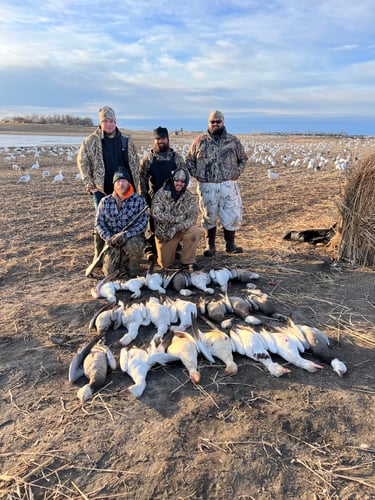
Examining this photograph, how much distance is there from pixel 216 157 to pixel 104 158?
184 cm

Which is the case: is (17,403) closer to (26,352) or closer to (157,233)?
(26,352)

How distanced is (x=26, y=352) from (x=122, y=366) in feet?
3.60

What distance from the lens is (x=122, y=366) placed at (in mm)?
4004

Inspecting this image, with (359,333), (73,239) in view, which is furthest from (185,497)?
(73,239)

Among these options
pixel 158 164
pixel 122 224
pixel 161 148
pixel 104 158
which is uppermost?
pixel 161 148

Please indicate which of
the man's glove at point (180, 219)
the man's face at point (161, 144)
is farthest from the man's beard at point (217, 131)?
the man's glove at point (180, 219)

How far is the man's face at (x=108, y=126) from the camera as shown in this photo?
6043mm

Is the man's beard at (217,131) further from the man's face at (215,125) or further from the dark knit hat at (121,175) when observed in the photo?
the dark knit hat at (121,175)

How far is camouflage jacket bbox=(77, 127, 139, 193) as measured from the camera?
20.4 feet

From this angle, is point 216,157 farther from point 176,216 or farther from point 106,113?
point 106,113

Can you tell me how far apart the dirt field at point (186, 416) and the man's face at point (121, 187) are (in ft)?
4.45

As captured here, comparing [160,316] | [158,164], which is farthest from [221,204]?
[160,316]

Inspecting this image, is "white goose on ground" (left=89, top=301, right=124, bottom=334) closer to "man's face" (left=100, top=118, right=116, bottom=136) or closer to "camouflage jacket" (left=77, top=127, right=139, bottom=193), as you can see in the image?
"camouflage jacket" (left=77, top=127, right=139, bottom=193)

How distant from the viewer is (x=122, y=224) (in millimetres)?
6125
